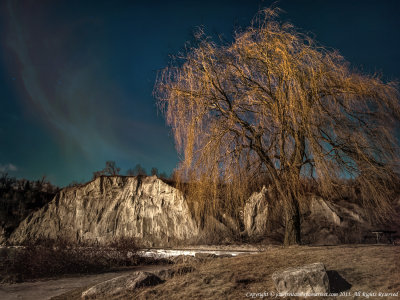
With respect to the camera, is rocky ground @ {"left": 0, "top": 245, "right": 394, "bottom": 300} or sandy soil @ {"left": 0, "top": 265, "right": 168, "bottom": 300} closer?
rocky ground @ {"left": 0, "top": 245, "right": 394, "bottom": 300}

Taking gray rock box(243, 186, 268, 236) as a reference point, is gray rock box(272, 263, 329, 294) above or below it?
below

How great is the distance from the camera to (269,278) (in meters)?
5.17

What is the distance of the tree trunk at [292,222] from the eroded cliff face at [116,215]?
11.9m

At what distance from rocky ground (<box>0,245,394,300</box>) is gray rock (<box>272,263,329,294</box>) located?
0.20 meters

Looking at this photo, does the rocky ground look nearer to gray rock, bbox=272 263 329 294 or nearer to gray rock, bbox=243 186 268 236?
gray rock, bbox=272 263 329 294

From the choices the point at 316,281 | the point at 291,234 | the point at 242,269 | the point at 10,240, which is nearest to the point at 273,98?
the point at 291,234

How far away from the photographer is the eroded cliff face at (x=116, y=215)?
2220cm

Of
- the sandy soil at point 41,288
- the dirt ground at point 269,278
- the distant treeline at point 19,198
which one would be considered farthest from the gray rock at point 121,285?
the distant treeline at point 19,198

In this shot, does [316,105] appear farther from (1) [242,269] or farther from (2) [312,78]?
(1) [242,269]

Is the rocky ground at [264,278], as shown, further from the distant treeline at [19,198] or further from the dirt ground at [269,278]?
the distant treeline at [19,198]

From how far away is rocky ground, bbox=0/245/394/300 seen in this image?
14.3 feet

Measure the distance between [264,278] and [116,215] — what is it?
21387 mm

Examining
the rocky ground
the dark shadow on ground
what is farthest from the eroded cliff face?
the dark shadow on ground

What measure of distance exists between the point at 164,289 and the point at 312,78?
21.7ft
